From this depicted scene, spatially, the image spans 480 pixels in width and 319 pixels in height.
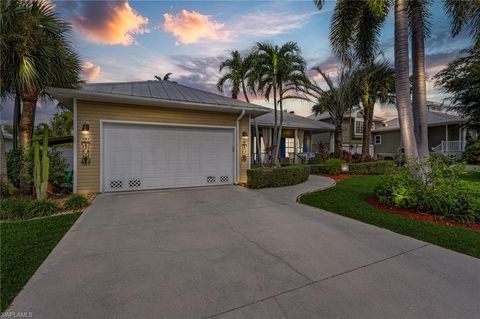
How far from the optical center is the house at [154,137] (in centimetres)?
733

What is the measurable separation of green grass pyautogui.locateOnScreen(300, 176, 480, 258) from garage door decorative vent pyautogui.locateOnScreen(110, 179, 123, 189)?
6127 mm

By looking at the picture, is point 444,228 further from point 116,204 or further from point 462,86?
point 462,86

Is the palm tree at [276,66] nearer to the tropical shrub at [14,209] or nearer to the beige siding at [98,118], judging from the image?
the beige siding at [98,118]

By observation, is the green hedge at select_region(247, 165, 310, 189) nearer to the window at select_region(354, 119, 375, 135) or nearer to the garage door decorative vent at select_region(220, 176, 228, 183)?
the garage door decorative vent at select_region(220, 176, 228, 183)

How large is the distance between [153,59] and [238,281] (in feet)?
37.4

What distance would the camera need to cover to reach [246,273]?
2719 millimetres

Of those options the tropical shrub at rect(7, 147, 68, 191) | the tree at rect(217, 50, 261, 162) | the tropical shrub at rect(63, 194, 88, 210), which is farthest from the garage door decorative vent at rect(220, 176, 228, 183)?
the tree at rect(217, 50, 261, 162)

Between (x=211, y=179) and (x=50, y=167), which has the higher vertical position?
(x=50, y=167)

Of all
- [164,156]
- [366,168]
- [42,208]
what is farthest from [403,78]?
[42,208]

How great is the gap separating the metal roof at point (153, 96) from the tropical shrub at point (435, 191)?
5316 mm

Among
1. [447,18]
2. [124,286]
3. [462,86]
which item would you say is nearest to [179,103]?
[124,286]

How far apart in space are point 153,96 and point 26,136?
4.31 meters

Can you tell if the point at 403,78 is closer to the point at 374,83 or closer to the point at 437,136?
the point at 374,83

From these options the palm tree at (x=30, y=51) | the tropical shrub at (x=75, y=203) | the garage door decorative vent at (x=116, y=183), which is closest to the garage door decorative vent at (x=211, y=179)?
the garage door decorative vent at (x=116, y=183)
